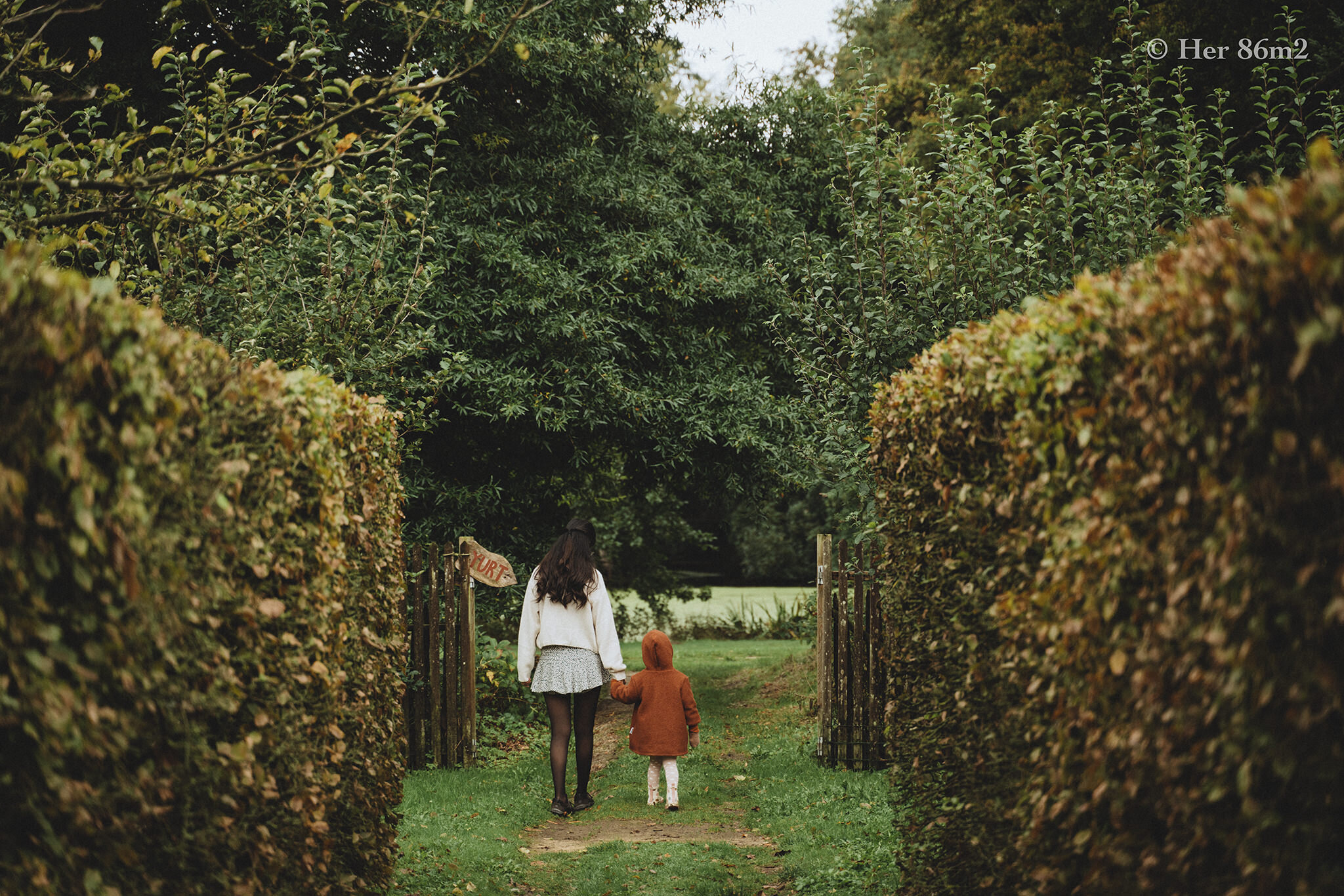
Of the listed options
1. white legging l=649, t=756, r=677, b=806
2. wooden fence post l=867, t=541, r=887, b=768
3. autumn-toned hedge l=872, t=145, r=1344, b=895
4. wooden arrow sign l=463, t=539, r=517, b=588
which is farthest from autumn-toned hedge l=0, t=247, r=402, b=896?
wooden fence post l=867, t=541, r=887, b=768

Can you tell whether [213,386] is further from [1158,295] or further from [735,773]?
[735,773]

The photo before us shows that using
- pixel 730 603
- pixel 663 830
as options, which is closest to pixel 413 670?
pixel 663 830

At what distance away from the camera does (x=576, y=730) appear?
7145mm

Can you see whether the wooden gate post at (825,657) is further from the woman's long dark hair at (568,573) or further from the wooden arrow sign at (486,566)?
the wooden arrow sign at (486,566)

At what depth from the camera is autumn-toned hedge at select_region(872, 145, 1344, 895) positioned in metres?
1.92

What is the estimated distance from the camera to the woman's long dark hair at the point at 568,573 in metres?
7.18

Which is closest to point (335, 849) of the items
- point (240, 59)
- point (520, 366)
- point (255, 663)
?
point (255, 663)

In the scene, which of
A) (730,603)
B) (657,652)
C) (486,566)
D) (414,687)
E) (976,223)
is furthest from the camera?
(730,603)

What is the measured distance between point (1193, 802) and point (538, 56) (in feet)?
32.8

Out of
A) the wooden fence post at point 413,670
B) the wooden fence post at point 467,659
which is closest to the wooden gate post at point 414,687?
the wooden fence post at point 413,670

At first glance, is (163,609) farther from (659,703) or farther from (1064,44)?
(1064,44)

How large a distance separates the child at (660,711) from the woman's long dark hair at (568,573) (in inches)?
22.7

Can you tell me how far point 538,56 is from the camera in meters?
10.6

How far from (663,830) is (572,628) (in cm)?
152
